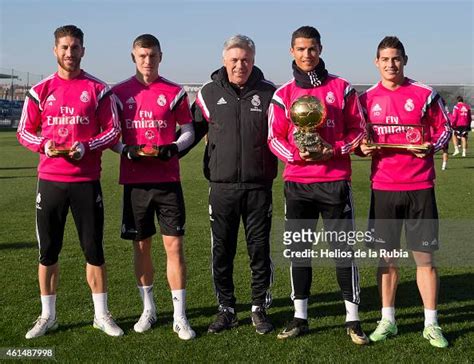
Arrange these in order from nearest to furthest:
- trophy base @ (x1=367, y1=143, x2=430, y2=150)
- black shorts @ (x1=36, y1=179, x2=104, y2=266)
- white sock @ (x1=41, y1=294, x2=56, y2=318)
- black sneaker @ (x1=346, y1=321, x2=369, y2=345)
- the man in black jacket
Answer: trophy base @ (x1=367, y1=143, x2=430, y2=150) → black sneaker @ (x1=346, y1=321, x2=369, y2=345) → black shorts @ (x1=36, y1=179, x2=104, y2=266) → the man in black jacket → white sock @ (x1=41, y1=294, x2=56, y2=318)

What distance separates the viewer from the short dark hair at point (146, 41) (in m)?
4.52

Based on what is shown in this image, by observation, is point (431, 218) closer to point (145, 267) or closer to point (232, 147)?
point (232, 147)

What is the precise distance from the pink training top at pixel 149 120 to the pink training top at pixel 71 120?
0.49 feet

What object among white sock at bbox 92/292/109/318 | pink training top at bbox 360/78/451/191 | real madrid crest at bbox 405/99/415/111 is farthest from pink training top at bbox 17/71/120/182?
real madrid crest at bbox 405/99/415/111

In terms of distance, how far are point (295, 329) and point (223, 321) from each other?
588mm

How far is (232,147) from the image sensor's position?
4613mm

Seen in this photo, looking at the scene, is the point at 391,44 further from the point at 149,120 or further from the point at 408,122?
the point at 149,120

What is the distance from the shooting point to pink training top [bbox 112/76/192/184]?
458 centimetres

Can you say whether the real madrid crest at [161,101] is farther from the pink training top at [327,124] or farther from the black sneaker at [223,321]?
the black sneaker at [223,321]

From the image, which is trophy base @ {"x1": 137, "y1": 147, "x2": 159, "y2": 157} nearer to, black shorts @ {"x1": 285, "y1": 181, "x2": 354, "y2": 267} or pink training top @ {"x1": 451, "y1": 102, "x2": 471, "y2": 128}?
black shorts @ {"x1": 285, "y1": 181, "x2": 354, "y2": 267}

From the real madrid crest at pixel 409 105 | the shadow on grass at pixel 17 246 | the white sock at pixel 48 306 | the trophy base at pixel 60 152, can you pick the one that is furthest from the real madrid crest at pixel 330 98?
the shadow on grass at pixel 17 246

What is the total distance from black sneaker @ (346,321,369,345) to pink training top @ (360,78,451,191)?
3.46 feet

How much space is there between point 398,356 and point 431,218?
1.04 meters

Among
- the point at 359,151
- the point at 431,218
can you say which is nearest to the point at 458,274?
the point at 431,218
